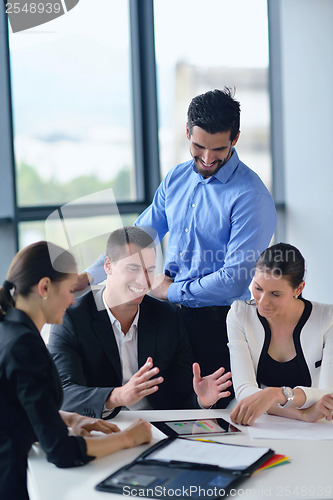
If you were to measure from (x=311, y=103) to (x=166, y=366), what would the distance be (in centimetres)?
347

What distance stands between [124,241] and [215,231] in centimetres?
46

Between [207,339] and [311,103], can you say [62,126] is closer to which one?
[311,103]

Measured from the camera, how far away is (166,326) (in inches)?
93.8

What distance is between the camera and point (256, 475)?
148 centimetres

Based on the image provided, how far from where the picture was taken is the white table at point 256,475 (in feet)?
4.56

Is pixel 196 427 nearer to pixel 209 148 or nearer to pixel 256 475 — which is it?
pixel 256 475

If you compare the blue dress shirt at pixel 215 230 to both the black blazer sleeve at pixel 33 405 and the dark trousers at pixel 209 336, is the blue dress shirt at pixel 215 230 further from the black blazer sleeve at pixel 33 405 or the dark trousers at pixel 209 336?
the black blazer sleeve at pixel 33 405

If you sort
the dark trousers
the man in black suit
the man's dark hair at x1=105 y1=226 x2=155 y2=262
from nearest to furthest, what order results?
the man in black suit
the man's dark hair at x1=105 y1=226 x2=155 y2=262
the dark trousers

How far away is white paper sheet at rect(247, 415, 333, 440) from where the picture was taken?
178 centimetres

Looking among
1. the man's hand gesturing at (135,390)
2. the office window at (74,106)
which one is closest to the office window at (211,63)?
the office window at (74,106)

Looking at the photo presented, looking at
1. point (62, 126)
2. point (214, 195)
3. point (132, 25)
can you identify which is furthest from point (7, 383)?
point (132, 25)

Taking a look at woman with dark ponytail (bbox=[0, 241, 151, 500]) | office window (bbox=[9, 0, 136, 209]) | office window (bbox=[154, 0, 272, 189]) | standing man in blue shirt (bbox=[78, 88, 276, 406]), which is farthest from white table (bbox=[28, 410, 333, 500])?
office window (bbox=[154, 0, 272, 189])

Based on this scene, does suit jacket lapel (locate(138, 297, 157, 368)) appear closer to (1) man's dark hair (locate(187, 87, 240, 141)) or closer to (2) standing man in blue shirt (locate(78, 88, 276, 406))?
(2) standing man in blue shirt (locate(78, 88, 276, 406))

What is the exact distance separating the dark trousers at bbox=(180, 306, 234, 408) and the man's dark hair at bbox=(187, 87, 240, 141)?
77 cm
